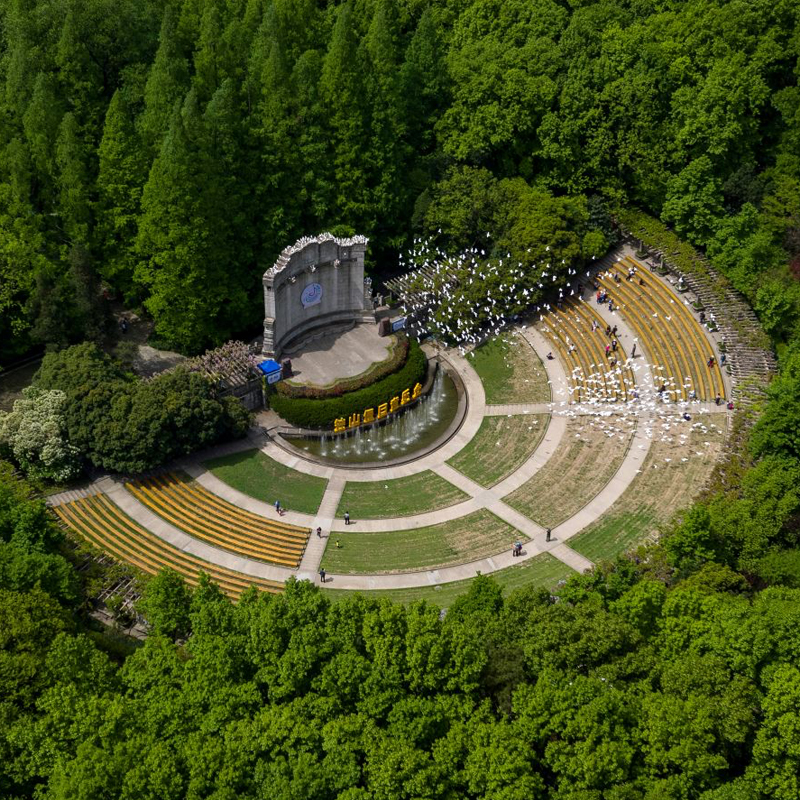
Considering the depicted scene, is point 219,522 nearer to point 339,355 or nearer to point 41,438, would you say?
point 41,438

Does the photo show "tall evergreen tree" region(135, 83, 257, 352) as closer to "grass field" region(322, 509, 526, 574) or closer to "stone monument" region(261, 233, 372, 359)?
"stone monument" region(261, 233, 372, 359)

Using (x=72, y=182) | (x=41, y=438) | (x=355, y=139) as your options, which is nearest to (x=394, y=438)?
(x=355, y=139)

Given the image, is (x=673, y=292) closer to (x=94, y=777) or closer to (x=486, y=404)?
(x=486, y=404)

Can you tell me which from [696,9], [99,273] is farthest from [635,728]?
[696,9]

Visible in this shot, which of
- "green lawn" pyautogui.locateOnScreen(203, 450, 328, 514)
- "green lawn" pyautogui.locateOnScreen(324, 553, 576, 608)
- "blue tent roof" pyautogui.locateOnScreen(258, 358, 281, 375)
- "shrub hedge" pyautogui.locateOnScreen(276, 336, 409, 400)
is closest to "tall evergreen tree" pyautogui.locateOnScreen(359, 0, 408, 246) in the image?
"shrub hedge" pyautogui.locateOnScreen(276, 336, 409, 400)

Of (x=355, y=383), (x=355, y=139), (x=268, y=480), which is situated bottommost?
(x=268, y=480)

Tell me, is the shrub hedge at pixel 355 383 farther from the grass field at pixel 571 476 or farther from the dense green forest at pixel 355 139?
the grass field at pixel 571 476

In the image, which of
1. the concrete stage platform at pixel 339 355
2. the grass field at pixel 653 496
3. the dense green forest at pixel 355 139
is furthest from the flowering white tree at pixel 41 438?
the grass field at pixel 653 496
